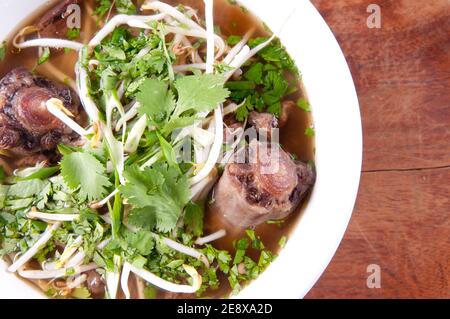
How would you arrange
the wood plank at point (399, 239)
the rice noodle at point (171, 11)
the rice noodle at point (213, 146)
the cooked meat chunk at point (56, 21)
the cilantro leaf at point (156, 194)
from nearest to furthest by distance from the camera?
the cilantro leaf at point (156, 194) → the rice noodle at point (213, 146) → the rice noodle at point (171, 11) → the cooked meat chunk at point (56, 21) → the wood plank at point (399, 239)

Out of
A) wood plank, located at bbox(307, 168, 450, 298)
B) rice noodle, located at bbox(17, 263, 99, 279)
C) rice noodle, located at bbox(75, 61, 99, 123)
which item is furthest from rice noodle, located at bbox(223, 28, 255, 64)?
Result: rice noodle, located at bbox(17, 263, 99, 279)

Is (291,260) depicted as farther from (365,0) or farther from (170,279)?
(365,0)

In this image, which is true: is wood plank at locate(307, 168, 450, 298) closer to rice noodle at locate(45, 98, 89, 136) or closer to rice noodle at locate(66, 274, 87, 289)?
rice noodle at locate(66, 274, 87, 289)

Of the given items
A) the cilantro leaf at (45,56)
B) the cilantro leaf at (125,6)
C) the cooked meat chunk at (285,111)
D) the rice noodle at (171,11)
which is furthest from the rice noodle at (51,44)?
the cooked meat chunk at (285,111)

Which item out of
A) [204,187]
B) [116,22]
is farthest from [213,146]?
[116,22]

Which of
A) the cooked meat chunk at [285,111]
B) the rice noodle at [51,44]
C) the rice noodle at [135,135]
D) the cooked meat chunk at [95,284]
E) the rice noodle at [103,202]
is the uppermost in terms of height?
the rice noodle at [51,44]

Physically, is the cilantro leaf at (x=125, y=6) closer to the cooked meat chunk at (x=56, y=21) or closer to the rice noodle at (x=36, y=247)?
the cooked meat chunk at (x=56, y=21)

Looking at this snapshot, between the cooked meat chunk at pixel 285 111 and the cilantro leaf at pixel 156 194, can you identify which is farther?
the cooked meat chunk at pixel 285 111
